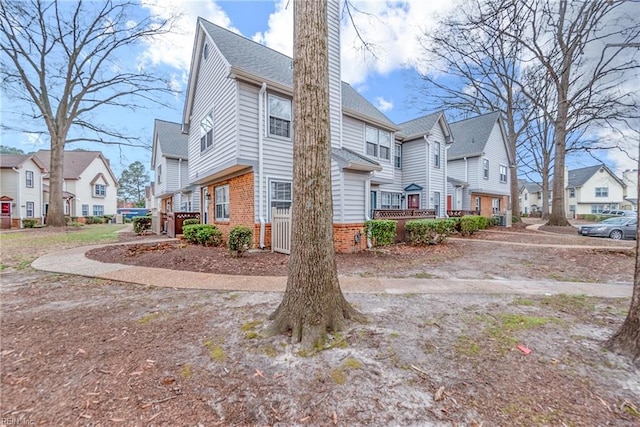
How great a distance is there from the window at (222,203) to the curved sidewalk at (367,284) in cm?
512

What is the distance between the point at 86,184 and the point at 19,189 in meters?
10.0

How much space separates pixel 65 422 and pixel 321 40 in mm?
4225

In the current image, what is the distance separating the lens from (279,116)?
994 cm

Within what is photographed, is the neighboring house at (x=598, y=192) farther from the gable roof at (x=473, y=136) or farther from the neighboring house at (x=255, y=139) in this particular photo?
the neighboring house at (x=255, y=139)

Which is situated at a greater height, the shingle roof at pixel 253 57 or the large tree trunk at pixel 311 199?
the shingle roof at pixel 253 57

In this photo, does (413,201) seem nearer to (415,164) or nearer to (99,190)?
(415,164)

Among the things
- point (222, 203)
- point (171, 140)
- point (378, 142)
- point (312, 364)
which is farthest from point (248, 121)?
point (171, 140)

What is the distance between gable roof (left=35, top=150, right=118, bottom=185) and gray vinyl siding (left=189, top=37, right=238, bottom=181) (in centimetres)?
2994

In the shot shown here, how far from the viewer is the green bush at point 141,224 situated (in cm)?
1636

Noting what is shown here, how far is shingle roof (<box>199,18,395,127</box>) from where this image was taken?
31.7 ft

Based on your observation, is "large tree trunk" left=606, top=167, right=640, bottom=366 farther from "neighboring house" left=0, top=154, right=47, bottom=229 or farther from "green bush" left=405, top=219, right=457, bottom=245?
"neighboring house" left=0, top=154, right=47, bottom=229

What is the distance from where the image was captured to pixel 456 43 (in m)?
16.6

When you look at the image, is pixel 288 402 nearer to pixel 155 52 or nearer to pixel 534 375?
pixel 534 375

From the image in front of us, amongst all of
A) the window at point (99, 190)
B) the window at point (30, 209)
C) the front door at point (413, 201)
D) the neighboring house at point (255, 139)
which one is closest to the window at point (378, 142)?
the neighboring house at point (255, 139)
